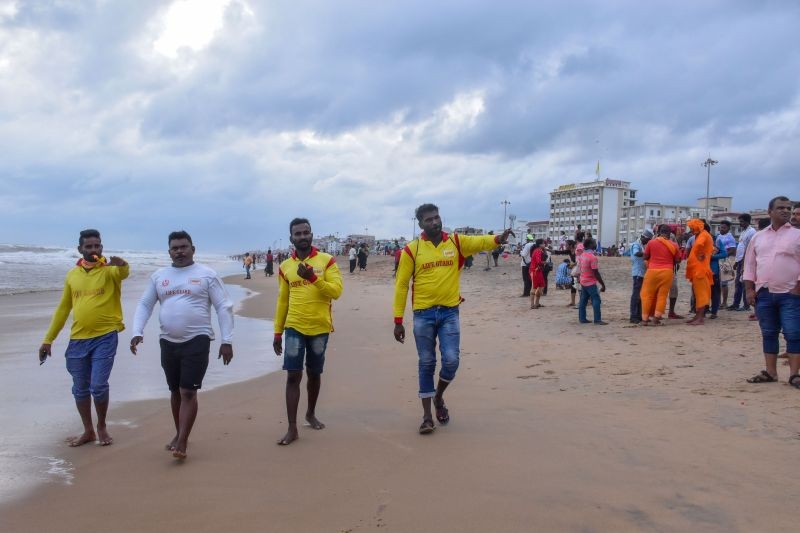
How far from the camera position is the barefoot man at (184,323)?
454 cm

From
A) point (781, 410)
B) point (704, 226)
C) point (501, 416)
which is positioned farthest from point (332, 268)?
point (704, 226)

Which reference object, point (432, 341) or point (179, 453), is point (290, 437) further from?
point (432, 341)

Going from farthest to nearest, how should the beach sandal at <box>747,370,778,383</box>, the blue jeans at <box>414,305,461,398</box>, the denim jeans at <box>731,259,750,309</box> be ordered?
the denim jeans at <box>731,259,750,309</box> → the beach sandal at <box>747,370,778,383</box> → the blue jeans at <box>414,305,461,398</box>

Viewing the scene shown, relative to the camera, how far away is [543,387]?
262 inches

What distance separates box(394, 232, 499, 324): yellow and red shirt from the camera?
17.1 feet

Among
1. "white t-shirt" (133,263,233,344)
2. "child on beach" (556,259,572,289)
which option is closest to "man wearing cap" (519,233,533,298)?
"child on beach" (556,259,572,289)

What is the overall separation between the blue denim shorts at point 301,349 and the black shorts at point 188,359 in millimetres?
677

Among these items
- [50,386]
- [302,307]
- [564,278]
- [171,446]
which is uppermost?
[302,307]

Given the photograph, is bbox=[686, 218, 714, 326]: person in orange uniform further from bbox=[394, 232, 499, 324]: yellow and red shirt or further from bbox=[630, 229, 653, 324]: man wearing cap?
bbox=[394, 232, 499, 324]: yellow and red shirt

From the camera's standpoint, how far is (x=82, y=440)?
16.1ft

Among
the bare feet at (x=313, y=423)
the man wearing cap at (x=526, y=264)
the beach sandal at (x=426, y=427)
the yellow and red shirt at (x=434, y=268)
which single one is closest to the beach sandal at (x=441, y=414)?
the beach sandal at (x=426, y=427)

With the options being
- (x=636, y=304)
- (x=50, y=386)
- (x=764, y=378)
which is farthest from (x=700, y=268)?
(x=50, y=386)

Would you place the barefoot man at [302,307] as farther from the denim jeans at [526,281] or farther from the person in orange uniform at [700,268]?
the denim jeans at [526,281]

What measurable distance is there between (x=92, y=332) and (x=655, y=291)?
28.7ft
